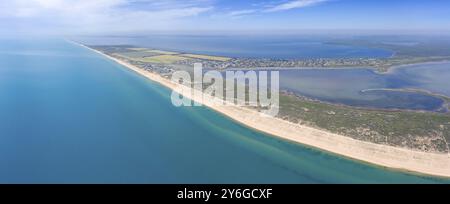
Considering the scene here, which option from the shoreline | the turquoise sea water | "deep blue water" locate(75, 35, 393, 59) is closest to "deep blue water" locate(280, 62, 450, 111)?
the shoreline

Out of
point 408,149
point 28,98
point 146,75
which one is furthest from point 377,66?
point 28,98

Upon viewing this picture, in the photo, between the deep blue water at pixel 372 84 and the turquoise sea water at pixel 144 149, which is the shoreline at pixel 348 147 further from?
the deep blue water at pixel 372 84

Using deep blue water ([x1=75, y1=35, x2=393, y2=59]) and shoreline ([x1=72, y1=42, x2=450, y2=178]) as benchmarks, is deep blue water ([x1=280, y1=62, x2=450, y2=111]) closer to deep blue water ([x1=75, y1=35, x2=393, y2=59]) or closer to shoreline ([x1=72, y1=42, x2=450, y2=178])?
shoreline ([x1=72, y1=42, x2=450, y2=178])

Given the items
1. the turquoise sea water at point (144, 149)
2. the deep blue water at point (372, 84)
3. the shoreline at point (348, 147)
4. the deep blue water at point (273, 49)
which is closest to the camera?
the turquoise sea water at point (144, 149)

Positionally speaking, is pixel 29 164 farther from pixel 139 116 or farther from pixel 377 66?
pixel 377 66

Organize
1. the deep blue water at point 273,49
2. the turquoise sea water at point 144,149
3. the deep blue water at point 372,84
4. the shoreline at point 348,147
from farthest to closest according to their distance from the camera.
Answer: the deep blue water at point 273,49 → the deep blue water at point 372,84 → the shoreline at point 348,147 → the turquoise sea water at point 144,149

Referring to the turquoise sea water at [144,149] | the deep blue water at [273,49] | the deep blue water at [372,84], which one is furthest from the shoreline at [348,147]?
the deep blue water at [273,49]
